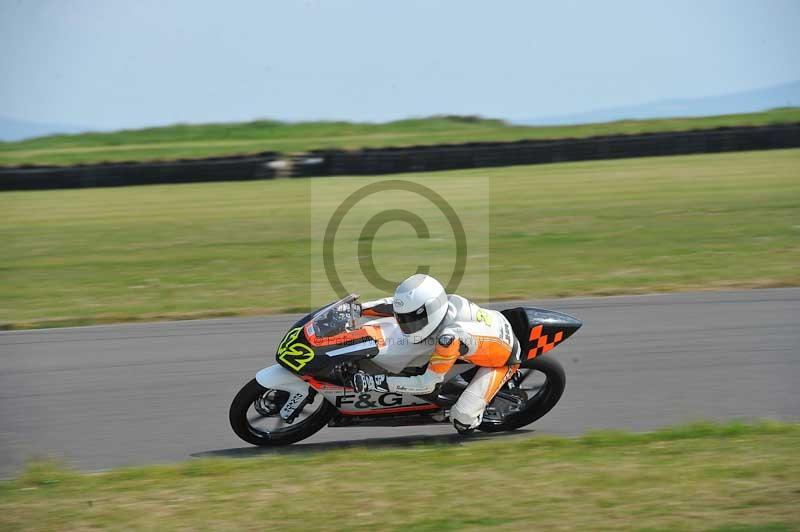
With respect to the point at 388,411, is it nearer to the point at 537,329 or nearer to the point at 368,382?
the point at 368,382

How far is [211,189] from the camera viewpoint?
83.7 feet

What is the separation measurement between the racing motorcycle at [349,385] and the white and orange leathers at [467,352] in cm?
12

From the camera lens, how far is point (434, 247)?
54.6ft

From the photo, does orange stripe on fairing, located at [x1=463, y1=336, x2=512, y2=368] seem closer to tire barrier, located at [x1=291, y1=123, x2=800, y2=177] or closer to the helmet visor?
the helmet visor

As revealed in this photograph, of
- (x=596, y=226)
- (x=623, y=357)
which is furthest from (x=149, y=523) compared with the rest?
(x=596, y=226)

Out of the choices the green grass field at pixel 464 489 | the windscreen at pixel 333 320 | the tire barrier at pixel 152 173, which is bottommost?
the green grass field at pixel 464 489

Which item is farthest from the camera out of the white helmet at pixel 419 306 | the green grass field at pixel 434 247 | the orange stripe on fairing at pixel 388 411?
the green grass field at pixel 434 247

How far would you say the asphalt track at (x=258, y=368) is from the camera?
7117mm

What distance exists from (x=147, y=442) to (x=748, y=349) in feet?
19.8

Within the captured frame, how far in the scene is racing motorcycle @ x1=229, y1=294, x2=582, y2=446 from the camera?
661 cm

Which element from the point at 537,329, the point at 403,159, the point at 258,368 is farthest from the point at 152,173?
the point at 537,329

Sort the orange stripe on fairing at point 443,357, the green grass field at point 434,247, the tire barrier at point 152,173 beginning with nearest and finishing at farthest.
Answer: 1. the orange stripe on fairing at point 443,357
2. the green grass field at point 434,247
3. the tire barrier at point 152,173

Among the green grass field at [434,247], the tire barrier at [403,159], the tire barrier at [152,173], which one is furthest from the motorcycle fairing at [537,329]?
the tire barrier at [152,173]

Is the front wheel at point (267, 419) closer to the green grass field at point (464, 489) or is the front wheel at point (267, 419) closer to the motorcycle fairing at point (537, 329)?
the green grass field at point (464, 489)
